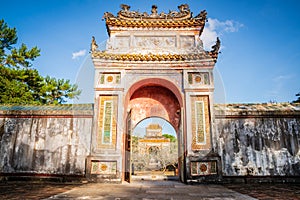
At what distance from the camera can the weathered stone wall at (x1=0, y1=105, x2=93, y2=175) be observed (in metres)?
7.97

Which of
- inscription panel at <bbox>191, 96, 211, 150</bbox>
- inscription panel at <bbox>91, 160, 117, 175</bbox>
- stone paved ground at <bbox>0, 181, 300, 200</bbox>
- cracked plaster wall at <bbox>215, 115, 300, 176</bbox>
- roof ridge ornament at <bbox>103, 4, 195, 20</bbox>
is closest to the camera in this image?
stone paved ground at <bbox>0, 181, 300, 200</bbox>

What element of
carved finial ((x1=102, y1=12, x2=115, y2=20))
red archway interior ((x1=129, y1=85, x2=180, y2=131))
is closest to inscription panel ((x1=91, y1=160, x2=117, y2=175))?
red archway interior ((x1=129, y1=85, x2=180, y2=131))

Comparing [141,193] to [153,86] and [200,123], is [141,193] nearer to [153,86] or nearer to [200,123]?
[200,123]

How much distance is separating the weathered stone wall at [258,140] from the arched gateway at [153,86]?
820 millimetres

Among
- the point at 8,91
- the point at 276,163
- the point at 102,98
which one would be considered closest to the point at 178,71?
the point at 102,98

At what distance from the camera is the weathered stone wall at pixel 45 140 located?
314 inches

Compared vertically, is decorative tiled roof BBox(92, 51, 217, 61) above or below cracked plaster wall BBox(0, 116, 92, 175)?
above

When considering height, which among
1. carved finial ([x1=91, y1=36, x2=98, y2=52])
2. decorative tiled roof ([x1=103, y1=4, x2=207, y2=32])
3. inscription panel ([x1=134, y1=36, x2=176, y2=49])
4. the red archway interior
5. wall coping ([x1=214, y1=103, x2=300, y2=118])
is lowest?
wall coping ([x1=214, y1=103, x2=300, y2=118])

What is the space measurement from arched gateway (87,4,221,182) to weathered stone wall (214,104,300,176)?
82 centimetres

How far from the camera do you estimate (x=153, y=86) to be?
1014 centimetres

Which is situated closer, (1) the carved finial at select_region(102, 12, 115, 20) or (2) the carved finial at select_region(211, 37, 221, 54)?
(2) the carved finial at select_region(211, 37, 221, 54)

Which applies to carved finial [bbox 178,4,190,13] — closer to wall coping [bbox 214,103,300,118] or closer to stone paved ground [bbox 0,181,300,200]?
wall coping [bbox 214,103,300,118]

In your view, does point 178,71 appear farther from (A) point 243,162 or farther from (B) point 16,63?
(B) point 16,63

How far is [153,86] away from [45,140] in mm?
4949
